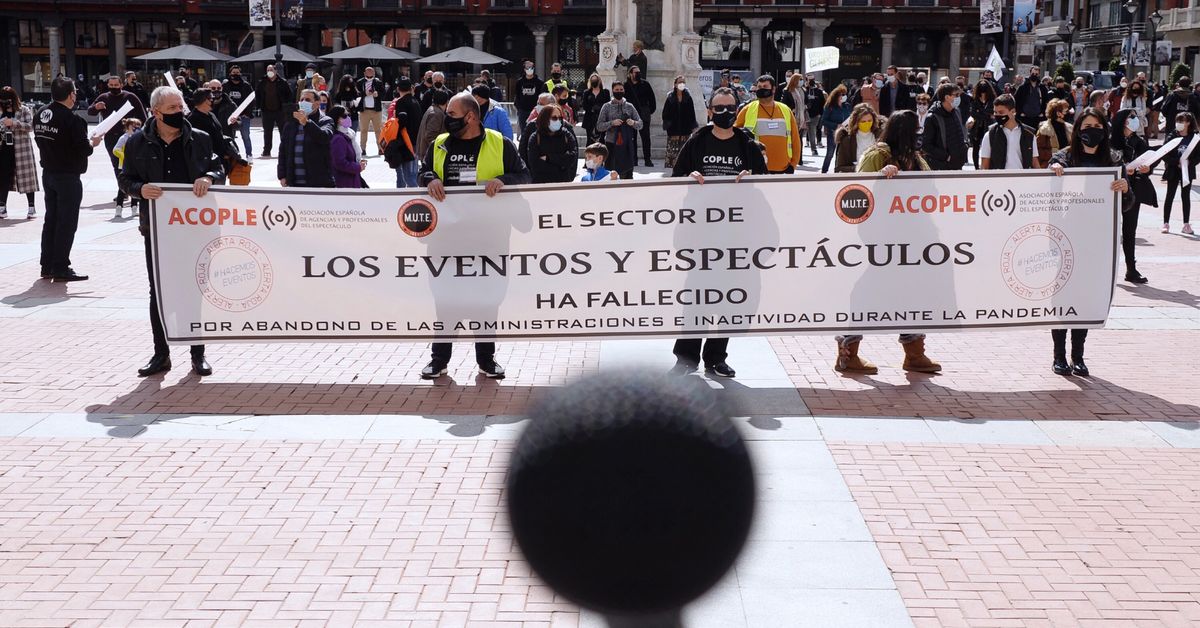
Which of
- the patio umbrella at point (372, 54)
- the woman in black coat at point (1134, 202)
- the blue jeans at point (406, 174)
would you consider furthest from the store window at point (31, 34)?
the woman in black coat at point (1134, 202)

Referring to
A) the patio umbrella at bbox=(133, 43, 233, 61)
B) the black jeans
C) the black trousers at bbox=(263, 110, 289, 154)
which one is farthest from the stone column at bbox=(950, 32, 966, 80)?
the black jeans

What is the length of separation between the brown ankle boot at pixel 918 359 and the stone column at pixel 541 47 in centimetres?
5294

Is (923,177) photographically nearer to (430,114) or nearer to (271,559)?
(271,559)

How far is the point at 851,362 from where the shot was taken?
28.1 feet

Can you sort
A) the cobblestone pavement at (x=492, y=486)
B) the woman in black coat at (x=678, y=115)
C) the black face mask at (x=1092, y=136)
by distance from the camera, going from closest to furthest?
1. the cobblestone pavement at (x=492, y=486)
2. the black face mask at (x=1092, y=136)
3. the woman in black coat at (x=678, y=115)

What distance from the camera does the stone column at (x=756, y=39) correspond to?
6053 centimetres

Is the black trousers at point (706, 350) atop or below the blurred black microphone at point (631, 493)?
below

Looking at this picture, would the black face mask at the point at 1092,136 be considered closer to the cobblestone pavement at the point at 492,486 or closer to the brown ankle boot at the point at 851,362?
the cobblestone pavement at the point at 492,486

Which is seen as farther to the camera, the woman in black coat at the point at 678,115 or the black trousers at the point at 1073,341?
the woman in black coat at the point at 678,115

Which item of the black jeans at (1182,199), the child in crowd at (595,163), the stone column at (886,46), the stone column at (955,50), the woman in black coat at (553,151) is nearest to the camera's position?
the child in crowd at (595,163)

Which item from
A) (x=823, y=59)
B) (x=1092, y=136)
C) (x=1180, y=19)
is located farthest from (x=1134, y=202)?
(x=1180, y=19)

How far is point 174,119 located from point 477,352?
2542 millimetres

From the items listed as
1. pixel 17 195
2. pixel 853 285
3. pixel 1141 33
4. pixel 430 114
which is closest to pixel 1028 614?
pixel 853 285

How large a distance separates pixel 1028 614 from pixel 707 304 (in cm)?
368
